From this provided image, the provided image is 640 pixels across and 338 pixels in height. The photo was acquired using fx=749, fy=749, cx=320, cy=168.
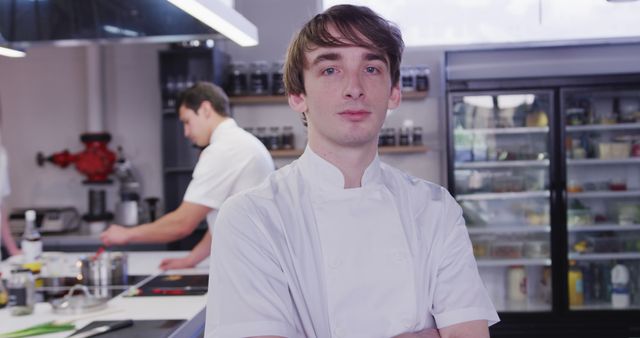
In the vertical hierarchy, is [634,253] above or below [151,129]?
below

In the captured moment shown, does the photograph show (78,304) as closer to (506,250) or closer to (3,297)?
(3,297)

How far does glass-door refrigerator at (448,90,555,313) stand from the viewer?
17.3ft

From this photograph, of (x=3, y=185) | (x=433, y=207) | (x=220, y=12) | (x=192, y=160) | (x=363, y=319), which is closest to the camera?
(x=363, y=319)

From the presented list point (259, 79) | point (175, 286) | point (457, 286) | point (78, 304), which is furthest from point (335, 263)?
point (259, 79)

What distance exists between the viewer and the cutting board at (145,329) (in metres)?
2.18

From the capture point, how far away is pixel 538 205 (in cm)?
549

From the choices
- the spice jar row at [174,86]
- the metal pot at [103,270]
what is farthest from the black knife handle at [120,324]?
the spice jar row at [174,86]

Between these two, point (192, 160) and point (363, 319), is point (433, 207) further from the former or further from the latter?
point (192, 160)

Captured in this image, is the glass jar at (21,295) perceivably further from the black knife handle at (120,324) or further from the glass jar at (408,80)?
the glass jar at (408,80)

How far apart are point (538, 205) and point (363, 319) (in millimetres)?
4230

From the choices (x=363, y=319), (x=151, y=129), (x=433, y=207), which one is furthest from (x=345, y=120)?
(x=151, y=129)

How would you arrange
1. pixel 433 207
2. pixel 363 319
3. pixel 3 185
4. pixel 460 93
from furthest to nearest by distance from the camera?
pixel 460 93 < pixel 3 185 < pixel 433 207 < pixel 363 319

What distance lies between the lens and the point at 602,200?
5531mm

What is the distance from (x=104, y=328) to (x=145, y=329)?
0.39ft
